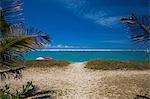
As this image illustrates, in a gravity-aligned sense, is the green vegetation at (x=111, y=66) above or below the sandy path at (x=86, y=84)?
above

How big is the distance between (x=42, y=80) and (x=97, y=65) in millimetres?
6539

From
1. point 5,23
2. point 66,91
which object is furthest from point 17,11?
point 66,91

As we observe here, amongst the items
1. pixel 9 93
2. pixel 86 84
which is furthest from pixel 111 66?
pixel 9 93

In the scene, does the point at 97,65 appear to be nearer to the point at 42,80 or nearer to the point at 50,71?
the point at 50,71

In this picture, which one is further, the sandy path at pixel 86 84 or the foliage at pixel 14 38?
the sandy path at pixel 86 84

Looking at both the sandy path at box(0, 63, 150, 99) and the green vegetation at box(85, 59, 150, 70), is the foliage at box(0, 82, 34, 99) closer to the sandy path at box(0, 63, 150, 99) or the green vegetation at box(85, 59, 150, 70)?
the sandy path at box(0, 63, 150, 99)

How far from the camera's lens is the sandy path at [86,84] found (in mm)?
12969

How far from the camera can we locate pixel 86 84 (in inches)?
609

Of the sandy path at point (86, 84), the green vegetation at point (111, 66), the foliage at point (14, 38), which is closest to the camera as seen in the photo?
the foliage at point (14, 38)

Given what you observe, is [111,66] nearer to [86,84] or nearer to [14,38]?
[86,84]

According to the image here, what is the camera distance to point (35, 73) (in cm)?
2005

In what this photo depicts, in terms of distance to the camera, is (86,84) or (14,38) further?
(86,84)

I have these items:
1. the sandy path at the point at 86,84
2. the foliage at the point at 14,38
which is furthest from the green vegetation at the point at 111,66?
the foliage at the point at 14,38

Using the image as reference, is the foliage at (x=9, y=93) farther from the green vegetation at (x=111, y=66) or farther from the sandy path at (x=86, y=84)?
the green vegetation at (x=111, y=66)
